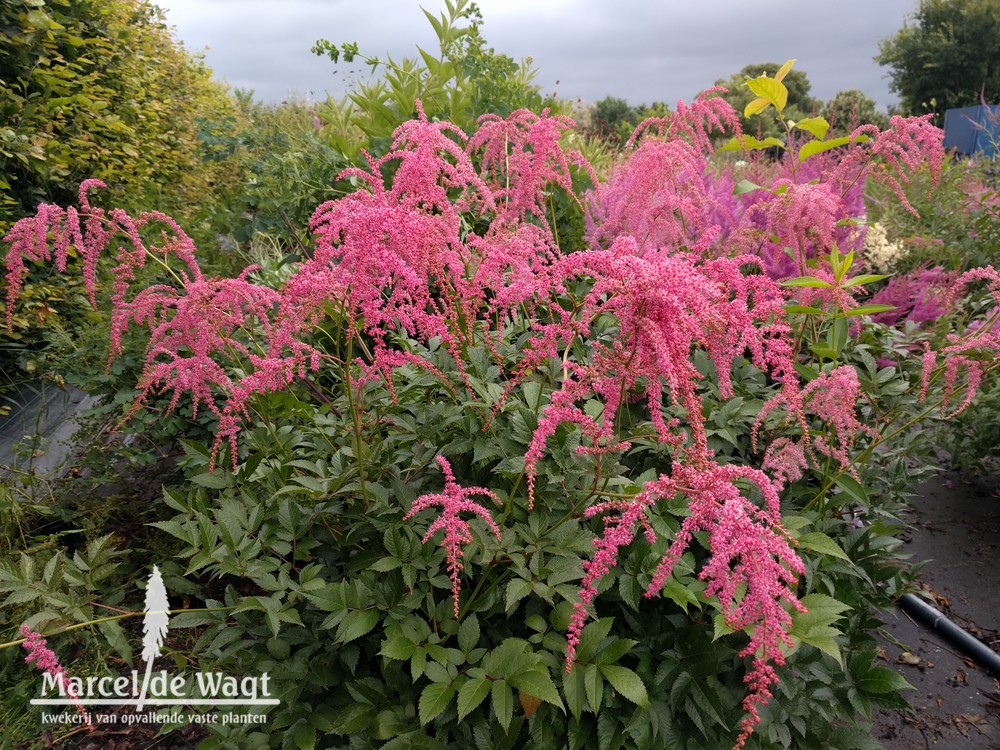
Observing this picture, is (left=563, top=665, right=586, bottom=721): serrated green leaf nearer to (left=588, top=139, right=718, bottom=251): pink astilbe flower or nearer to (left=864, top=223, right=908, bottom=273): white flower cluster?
(left=588, top=139, right=718, bottom=251): pink astilbe flower

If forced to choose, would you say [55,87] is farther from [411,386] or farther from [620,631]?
[620,631]

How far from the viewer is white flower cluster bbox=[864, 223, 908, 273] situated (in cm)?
545

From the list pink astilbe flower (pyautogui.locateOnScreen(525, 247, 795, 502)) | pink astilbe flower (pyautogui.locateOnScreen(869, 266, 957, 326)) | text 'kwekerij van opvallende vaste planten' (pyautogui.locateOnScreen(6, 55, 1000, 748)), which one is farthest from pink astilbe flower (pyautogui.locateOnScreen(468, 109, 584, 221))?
pink astilbe flower (pyautogui.locateOnScreen(869, 266, 957, 326))

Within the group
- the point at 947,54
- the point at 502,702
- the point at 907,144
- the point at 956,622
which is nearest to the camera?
the point at 502,702

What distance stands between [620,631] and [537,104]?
464 centimetres

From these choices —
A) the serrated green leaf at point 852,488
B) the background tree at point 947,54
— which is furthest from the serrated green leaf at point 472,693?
the background tree at point 947,54

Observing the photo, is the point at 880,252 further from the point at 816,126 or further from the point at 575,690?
the point at 575,690

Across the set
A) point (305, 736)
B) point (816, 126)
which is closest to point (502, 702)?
point (305, 736)

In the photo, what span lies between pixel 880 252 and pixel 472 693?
5506 mm

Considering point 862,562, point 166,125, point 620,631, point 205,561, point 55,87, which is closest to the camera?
point 205,561

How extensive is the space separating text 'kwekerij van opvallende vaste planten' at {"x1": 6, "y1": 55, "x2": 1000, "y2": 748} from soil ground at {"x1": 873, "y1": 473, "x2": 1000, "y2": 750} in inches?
29.0

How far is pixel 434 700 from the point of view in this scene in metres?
1.57

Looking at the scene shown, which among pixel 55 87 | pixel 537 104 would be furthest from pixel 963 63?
pixel 55 87

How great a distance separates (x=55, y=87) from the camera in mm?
5363
